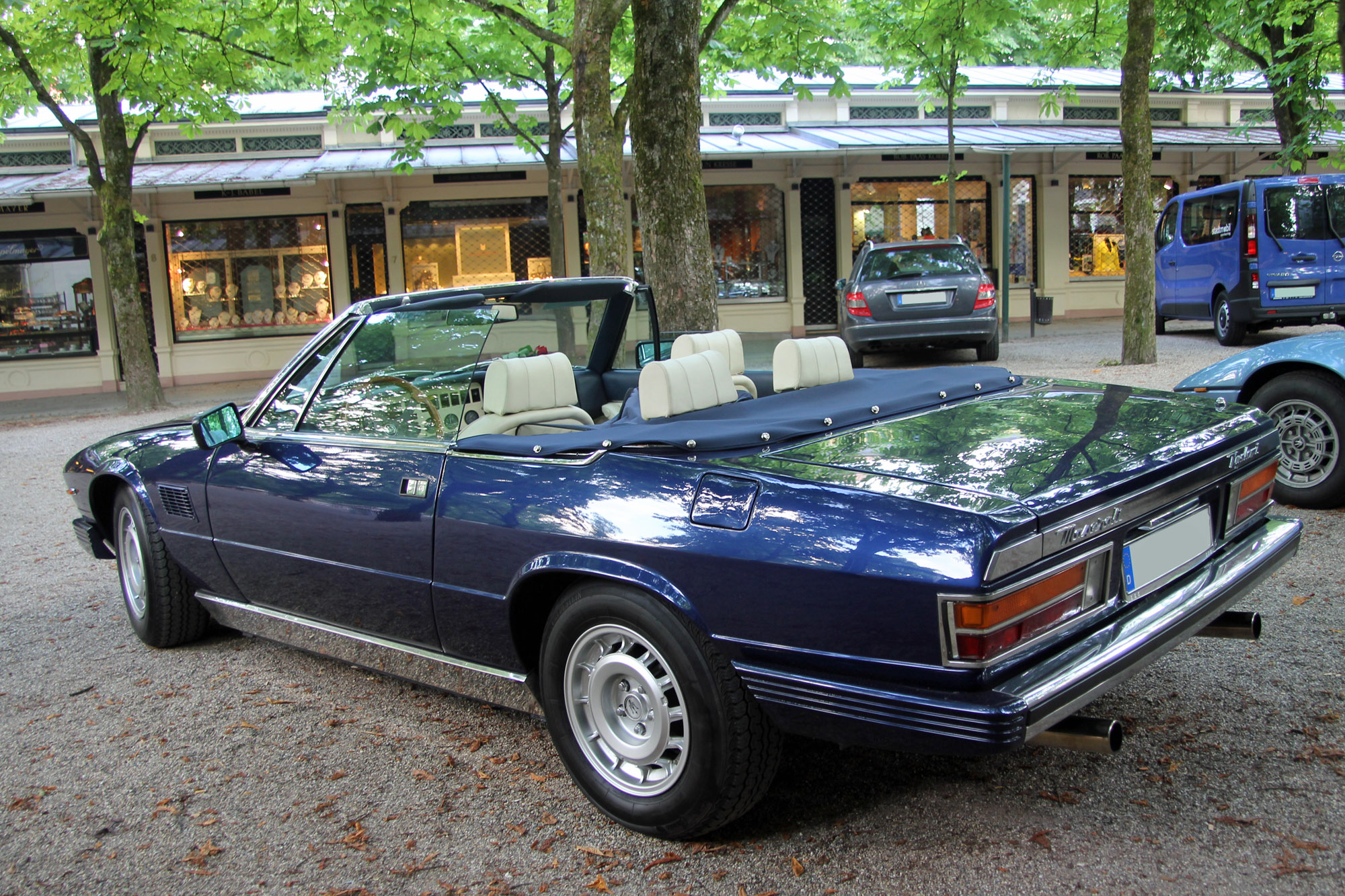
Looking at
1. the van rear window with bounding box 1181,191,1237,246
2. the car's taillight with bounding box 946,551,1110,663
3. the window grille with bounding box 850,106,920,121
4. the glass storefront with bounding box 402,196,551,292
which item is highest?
the window grille with bounding box 850,106,920,121

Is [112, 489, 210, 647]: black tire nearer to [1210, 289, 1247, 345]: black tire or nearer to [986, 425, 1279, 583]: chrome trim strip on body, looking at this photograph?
[986, 425, 1279, 583]: chrome trim strip on body

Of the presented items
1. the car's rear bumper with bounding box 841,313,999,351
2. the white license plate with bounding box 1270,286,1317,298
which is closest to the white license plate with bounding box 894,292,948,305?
the car's rear bumper with bounding box 841,313,999,351

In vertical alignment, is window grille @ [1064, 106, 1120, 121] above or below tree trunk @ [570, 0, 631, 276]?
above

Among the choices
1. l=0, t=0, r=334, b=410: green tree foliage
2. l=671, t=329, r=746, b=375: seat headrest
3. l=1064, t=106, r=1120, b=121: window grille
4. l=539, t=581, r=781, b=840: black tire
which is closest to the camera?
l=539, t=581, r=781, b=840: black tire

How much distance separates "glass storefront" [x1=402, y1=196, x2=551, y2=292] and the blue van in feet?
38.7

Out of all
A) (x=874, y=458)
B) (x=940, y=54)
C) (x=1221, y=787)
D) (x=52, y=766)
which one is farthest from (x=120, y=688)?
(x=940, y=54)

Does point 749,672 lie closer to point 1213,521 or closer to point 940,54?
point 1213,521

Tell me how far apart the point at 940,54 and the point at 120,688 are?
47.7 feet

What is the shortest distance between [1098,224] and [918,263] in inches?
464

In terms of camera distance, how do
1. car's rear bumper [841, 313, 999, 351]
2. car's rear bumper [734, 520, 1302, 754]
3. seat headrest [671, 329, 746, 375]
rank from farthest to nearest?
car's rear bumper [841, 313, 999, 351]
seat headrest [671, 329, 746, 375]
car's rear bumper [734, 520, 1302, 754]

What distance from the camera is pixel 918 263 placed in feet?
41.3

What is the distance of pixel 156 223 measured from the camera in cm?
1900

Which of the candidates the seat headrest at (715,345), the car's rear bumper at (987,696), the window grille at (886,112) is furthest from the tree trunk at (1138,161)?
the window grille at (886,112)

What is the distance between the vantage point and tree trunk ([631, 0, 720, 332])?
24.7 feet
